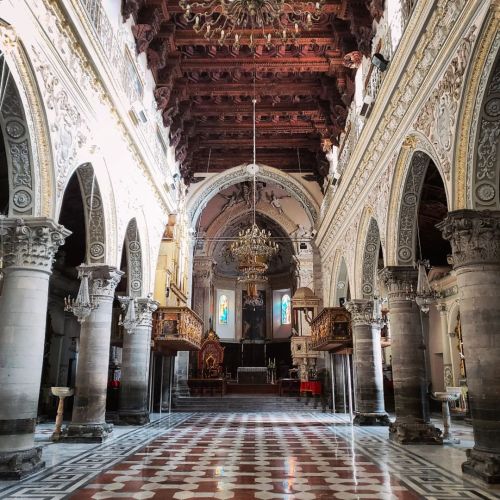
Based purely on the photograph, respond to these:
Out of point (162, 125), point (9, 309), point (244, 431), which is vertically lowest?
point (244, 431)

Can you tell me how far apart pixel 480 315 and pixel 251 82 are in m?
11.7

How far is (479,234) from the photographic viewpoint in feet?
24.0

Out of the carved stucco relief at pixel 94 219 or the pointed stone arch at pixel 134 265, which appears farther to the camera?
the pointed stone arch at pixel 134 265

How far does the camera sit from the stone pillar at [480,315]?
6.86 metres

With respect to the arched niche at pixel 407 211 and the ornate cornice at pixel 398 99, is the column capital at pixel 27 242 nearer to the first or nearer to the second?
the ornate cornice at pixel 398 99

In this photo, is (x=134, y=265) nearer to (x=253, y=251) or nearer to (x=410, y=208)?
(x=253, y=251)

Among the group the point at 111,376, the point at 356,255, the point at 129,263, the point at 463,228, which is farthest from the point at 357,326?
the point at 111,376

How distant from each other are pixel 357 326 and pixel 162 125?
8747 mm

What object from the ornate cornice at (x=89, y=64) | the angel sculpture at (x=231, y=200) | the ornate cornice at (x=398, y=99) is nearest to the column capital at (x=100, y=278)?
the ornate cornice at (x=89, y=64)

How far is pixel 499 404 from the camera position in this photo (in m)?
6.82

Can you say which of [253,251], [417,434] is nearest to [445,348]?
[253,251]

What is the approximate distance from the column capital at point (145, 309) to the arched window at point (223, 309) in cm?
1765

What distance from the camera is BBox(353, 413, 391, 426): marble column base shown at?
1420 cm

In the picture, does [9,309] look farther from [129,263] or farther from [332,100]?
[332,100]
